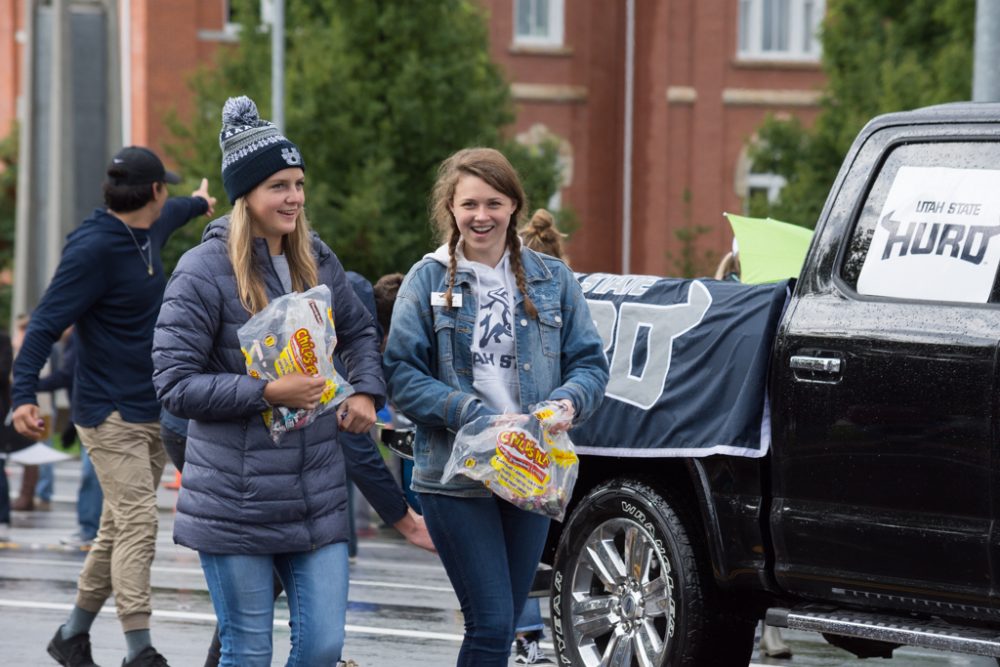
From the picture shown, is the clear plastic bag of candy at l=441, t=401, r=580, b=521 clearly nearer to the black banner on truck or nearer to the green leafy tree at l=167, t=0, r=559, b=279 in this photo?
the black banner on truck

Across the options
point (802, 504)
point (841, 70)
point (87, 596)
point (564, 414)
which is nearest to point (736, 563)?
point (802, 504)

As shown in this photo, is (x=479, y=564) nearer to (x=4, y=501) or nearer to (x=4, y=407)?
(x=4, y=501)

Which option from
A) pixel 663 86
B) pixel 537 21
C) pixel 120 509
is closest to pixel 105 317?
pixel 120 509

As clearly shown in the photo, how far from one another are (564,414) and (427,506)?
50 cm

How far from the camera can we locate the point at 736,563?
6.20 m

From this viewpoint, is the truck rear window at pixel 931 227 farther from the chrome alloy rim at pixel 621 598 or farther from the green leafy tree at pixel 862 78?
the green leafy tree at pixel 862 78

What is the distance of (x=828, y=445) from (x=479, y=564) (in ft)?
4.18

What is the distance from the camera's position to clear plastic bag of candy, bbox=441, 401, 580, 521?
509 centimetres

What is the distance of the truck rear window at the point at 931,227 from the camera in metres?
5.68

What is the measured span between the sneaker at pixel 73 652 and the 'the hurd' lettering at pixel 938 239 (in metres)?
3.60

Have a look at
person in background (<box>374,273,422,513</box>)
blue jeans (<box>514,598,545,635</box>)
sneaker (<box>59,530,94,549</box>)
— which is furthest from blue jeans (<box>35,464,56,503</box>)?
blue jeans (<box>514,598,545,635</box>)

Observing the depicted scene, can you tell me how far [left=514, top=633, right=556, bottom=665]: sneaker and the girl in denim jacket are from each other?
101 inches

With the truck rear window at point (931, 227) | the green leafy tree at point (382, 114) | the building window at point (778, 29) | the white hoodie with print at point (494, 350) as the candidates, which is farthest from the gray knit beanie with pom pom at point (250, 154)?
the building window at point (778, 29)

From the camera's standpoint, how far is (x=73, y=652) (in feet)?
24.5
